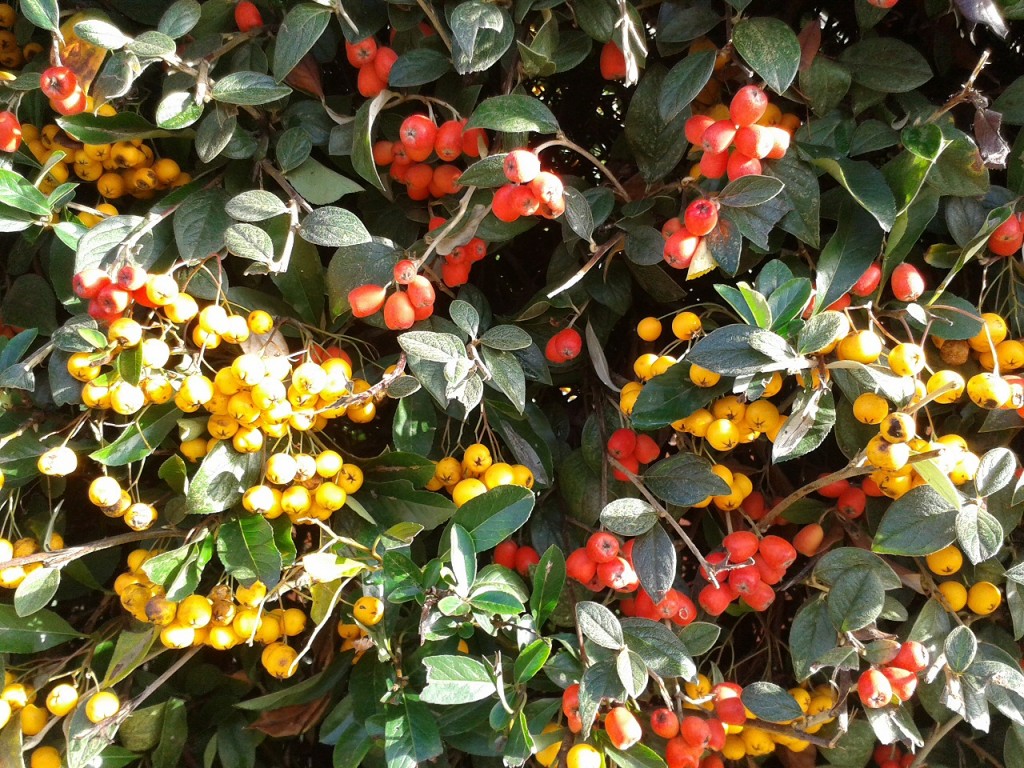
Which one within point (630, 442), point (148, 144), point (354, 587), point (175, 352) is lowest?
point (354, 587)

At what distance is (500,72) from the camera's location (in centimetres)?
119

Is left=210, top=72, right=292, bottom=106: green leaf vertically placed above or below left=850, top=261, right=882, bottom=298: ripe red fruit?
above

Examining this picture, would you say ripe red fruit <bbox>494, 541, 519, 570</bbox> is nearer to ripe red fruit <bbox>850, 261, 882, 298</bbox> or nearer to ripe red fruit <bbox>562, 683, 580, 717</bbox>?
ripe red fruit <bbox>562, 683, 580, 717</bbox>

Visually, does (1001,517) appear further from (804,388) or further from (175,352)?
(175,352)

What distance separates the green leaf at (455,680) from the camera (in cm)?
95

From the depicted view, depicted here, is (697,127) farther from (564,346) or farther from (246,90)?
(246,90)

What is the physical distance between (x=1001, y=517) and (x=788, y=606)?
44cm

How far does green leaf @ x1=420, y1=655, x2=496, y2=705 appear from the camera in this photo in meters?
0.95

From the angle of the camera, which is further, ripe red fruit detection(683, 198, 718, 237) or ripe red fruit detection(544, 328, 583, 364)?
ripe red fruit detection(544, 328, 583, 364)

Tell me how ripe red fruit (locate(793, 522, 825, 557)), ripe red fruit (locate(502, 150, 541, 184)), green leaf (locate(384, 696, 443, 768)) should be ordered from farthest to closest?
ripe red fruit (locate(793, 522, 825, 557)), green leaf (locate(384, 696, 443, 768)), ripe red fruit (locate(502, 150, 541, 184))

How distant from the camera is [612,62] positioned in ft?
3.63

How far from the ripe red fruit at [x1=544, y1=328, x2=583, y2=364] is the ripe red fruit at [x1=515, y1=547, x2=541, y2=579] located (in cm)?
30

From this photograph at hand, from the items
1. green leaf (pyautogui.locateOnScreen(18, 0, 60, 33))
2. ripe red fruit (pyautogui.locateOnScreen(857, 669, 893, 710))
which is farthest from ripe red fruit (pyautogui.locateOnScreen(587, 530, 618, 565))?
green leaf (pyautogui.locateOnScreen(18, 0, 60, 33))

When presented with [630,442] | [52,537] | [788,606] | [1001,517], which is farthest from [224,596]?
[1001,517]
